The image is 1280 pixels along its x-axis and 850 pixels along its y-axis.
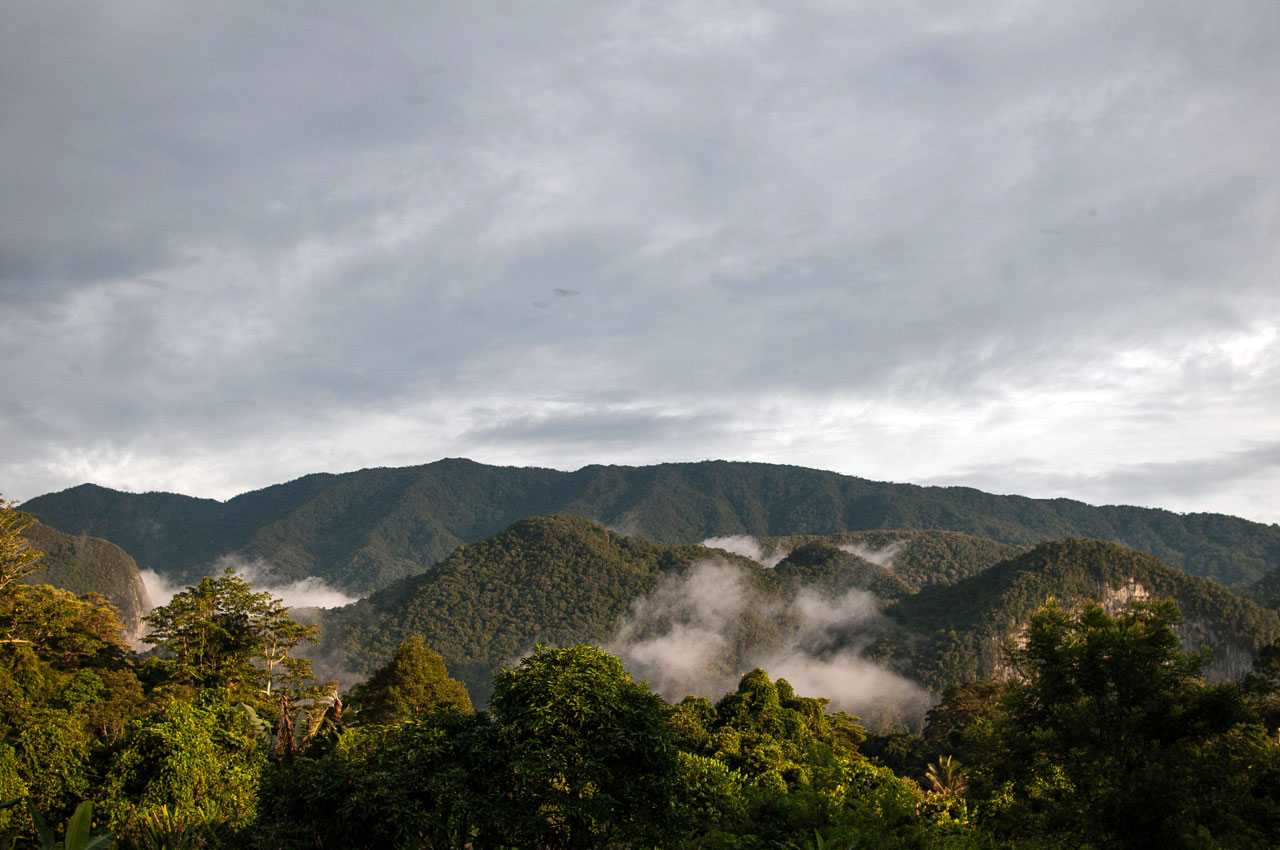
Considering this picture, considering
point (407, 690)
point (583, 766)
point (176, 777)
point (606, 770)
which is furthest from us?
point (407, 690)

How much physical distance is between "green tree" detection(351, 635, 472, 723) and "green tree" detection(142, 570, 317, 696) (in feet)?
22.9

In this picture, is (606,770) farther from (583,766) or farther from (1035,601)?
(1035,601)

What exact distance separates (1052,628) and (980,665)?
5542 inches

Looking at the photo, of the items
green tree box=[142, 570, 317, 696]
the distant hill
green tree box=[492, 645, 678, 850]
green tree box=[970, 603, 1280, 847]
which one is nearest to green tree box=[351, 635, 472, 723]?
green tree box=[142, 570, 317, 696]

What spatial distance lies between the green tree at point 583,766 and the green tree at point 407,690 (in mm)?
32276

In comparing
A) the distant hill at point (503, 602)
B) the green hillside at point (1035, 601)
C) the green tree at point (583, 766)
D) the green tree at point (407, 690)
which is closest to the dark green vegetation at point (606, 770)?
the green tree at point (583, 766)

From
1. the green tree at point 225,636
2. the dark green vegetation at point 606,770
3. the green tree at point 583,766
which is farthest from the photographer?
the green tree at point 225,636

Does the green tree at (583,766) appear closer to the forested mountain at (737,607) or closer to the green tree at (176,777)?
the green tree at (176,777)

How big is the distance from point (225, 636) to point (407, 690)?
12486mm

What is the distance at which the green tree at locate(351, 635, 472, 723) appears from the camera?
43125mm

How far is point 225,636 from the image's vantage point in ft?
118

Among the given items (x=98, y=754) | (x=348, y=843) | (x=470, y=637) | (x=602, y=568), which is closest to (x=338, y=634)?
(x=470, y=637)

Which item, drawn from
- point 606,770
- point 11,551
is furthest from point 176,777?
point 11,551

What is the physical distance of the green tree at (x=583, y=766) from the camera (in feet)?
39.9
